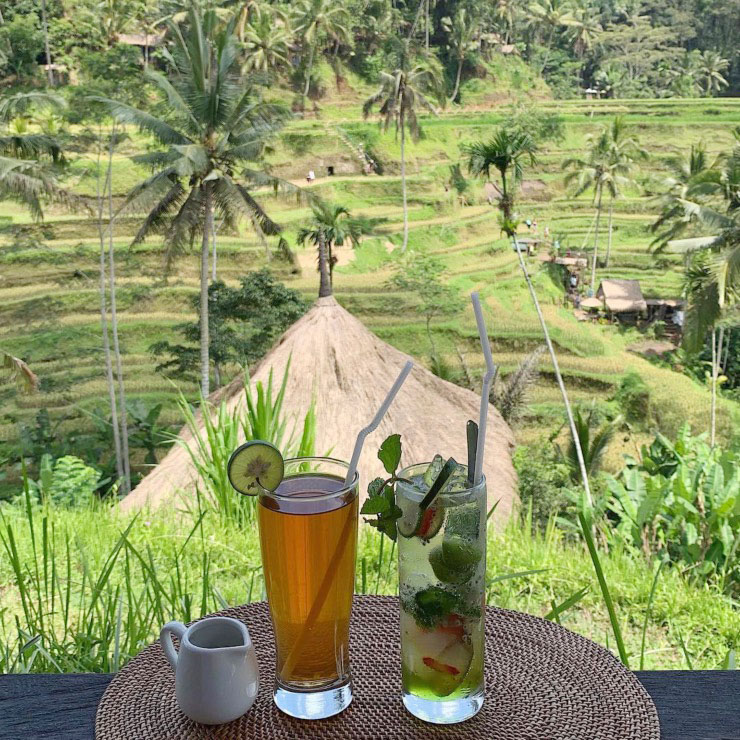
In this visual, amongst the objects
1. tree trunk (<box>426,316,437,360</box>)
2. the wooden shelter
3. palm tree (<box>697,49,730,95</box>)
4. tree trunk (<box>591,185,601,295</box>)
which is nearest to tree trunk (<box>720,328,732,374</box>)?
the wooden shelter

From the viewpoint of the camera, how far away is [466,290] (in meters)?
14.9

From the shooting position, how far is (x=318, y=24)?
1802 cm

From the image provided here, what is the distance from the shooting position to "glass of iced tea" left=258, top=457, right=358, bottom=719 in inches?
23.6

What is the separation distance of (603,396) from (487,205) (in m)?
5.63

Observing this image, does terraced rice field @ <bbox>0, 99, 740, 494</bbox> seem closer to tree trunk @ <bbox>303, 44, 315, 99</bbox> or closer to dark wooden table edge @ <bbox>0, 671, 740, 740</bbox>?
tree trunk @ <bbox>303, 44, 315, 99</bbox>

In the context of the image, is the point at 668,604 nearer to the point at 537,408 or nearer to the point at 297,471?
the point at 297,471

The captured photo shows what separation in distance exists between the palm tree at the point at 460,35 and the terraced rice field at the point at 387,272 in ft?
5.94

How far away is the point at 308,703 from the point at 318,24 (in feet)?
61.8

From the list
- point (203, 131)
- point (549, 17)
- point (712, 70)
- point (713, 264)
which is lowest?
point (713, 264)

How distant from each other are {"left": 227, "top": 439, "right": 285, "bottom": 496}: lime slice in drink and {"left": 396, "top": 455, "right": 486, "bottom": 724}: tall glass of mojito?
89 millimetres

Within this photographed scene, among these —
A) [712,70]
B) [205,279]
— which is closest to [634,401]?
[205,279]

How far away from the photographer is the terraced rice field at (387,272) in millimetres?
12609

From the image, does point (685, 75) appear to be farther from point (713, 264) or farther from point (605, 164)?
point (713, 264)

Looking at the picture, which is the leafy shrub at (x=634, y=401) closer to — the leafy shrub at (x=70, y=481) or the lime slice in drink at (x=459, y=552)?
the leafy shrub at (x=70, y=481)
